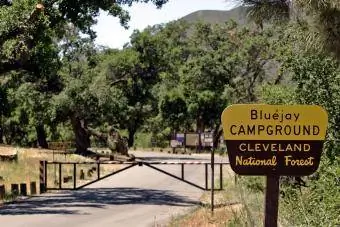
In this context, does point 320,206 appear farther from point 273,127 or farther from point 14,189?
point 14,189

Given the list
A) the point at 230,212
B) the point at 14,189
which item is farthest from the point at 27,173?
the point at 230,212

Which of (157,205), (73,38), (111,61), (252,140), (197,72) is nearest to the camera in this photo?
(252,140)

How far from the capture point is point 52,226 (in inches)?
591

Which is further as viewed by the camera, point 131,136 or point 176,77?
point 131,136

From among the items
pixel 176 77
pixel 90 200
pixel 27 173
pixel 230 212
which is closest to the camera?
pixel 230 212

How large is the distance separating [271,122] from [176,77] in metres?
64.3

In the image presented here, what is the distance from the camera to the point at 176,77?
70.8m

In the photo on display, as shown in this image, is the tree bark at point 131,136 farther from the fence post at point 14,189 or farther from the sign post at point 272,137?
the sign post at point 272,137

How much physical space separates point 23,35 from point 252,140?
563 inches

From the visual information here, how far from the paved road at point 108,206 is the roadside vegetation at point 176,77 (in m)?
2.43

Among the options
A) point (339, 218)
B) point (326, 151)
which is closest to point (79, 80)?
point (326, 151)

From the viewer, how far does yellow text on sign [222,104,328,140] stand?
21.7 feet

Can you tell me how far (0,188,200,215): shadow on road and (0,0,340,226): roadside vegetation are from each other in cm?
335

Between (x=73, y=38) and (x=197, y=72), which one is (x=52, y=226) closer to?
(x=73, y=38)
